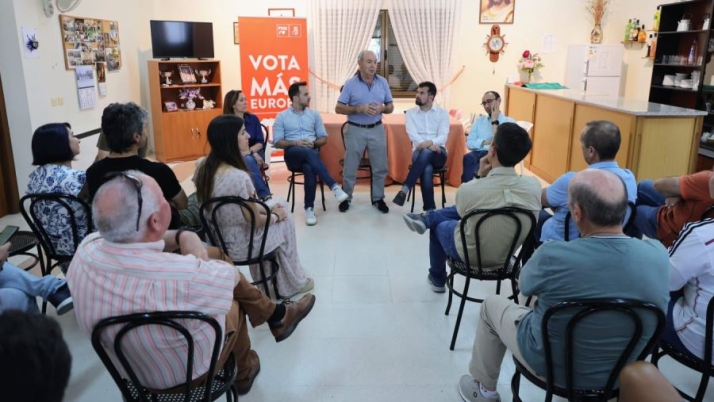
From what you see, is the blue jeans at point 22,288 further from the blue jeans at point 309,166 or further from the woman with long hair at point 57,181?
the blue jeans at point 309,166

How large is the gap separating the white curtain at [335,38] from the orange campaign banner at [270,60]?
1095mm

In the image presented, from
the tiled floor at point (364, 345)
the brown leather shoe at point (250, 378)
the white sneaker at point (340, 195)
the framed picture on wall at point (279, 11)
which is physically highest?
the framed picture on wall at point (279, 11)

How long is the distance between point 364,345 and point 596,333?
4.21ft

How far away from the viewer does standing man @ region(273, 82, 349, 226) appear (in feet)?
15.3

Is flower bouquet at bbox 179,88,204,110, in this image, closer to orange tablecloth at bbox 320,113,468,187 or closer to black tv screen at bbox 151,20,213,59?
black tv screen at bbox 151,20,213,59

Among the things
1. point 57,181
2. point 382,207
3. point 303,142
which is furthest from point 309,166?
point 57,181

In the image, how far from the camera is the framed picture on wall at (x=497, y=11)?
306 inches

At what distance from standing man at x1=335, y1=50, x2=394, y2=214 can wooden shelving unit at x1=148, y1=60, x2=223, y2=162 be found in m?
2.70

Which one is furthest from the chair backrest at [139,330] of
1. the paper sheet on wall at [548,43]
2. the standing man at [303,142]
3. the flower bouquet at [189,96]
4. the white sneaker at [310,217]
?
the paper sheet on wall at [548,43]

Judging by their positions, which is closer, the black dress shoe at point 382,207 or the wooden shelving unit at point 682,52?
the black dress shoe at point 382,207

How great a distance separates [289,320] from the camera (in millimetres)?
2244

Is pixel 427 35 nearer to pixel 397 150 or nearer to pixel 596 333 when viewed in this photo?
pixel 397 150

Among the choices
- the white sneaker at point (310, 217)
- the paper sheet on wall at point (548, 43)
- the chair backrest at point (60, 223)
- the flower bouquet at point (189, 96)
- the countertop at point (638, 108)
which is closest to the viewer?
the chair backrest at point (60, 223)

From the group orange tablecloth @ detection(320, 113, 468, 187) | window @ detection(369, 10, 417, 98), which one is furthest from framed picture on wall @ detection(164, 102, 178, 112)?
window @ detection(369, 10, 417, 98)
